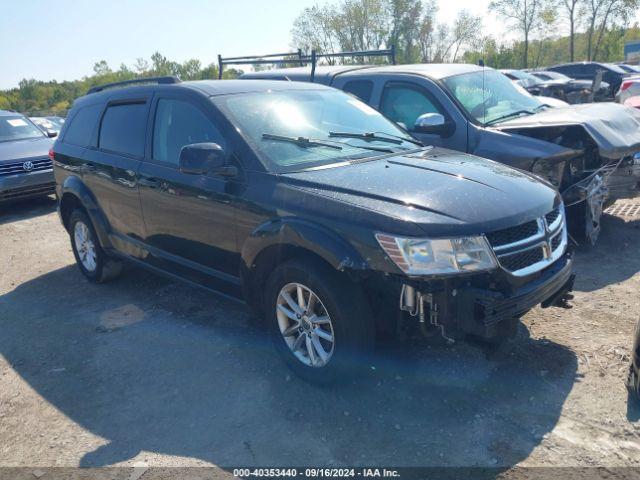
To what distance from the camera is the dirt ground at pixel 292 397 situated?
9.71 ft

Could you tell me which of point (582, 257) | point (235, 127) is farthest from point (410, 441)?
point (582, 257)

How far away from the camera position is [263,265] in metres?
3.63

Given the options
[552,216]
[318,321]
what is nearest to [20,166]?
[318,321]

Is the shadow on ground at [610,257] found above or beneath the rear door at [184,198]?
beneath

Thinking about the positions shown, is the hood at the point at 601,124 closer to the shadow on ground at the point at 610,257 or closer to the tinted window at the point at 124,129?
the shadow on ground at the point at 610,257

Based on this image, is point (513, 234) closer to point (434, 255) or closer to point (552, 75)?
point (434, 255)

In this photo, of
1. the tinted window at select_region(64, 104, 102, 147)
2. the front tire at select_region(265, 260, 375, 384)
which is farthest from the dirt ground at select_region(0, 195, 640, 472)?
the tinted window at select_region(64, 104, 102, 147)

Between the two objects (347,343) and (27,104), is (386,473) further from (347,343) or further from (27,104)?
(27,104)

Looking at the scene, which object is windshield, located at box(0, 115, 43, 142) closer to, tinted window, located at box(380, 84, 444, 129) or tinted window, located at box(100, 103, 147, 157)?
tinted window, located at box(100, 103, 147, 157)

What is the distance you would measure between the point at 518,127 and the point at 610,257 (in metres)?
1.57

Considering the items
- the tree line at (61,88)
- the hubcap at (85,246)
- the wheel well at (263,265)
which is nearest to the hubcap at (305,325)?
the wheel well at (263,265)

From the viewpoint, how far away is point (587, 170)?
5883 millimetres

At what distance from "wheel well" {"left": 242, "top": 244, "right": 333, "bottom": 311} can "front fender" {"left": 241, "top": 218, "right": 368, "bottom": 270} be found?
3cm

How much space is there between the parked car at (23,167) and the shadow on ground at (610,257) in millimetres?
8284
